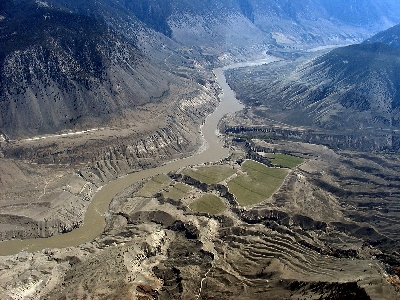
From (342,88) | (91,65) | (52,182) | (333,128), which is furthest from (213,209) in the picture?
(342,88)

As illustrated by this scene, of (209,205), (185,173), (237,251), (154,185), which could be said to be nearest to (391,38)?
(185,173)

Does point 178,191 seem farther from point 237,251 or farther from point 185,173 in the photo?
point 237,251

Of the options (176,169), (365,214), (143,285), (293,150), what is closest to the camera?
(143,285)

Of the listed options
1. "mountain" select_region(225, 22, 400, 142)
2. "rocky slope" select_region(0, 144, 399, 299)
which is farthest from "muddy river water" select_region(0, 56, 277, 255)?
"mountain" select_region(225, 22, 400, 142)

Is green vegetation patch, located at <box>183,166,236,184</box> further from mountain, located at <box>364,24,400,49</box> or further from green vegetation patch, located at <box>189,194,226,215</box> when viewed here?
mountain, located at <box>364,24,400,49</box>

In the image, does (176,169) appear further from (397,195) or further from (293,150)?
(397,195)

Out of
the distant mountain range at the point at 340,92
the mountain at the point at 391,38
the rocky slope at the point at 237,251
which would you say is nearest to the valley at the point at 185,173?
the rocky slope at the point at 237,251
